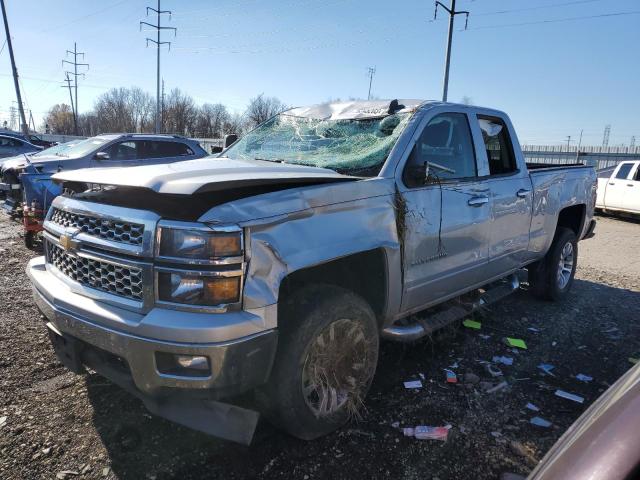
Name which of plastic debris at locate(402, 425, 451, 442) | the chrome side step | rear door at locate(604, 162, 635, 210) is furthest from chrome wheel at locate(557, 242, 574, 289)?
rear door at locate(604, 162, 635, 210)

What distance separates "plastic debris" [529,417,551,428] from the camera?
9.93 feet

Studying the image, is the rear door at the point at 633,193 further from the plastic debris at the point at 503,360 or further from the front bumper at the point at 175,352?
the front bumper at the point at 175,352

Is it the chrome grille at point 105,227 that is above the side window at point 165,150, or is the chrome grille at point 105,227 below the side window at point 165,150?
below

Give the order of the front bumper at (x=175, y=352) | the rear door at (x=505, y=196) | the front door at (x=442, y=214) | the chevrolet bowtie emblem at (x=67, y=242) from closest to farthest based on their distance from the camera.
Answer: the front bumper at (x=175, y=352)
the chevrolet bowtie emblem at (x=67, y=242)
the front door at (x=442, y=214)
the rear door at (x=505, y=196)

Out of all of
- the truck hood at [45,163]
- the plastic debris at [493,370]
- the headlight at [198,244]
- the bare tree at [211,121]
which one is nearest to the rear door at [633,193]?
the plastic debris at [493,370]

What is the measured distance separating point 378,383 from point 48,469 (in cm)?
213

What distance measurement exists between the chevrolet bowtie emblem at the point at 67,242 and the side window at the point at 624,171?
15.1m

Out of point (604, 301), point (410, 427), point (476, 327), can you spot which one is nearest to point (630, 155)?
point (604, 301)

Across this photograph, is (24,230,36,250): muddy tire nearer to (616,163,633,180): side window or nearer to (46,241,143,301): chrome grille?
(46,241,143,301): chrome grille

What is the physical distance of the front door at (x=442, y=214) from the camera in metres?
3.16

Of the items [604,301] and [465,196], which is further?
[604,301]

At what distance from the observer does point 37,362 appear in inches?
140

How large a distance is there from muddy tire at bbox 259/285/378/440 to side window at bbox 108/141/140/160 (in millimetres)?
8047

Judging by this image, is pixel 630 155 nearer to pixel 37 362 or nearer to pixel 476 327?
pixel 476 327
